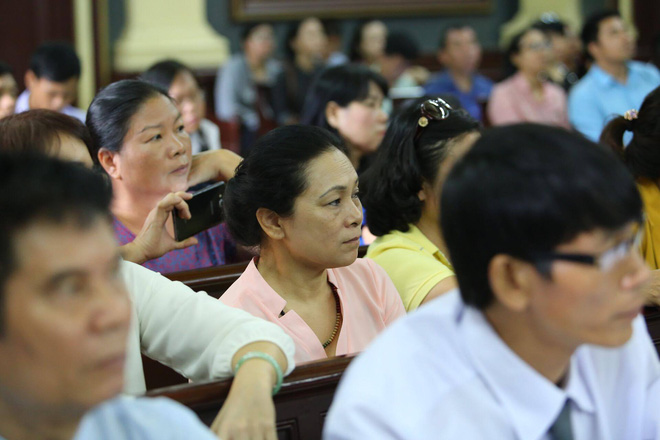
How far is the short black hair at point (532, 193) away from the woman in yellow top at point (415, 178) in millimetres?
1137

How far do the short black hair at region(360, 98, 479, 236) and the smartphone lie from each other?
451mm

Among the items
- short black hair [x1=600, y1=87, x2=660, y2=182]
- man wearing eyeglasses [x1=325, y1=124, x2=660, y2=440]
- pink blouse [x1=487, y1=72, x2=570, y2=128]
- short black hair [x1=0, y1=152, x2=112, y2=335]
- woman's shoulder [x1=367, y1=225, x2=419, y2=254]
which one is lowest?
pink blouse [x1=487, y1=72, x2=570, y2=128]

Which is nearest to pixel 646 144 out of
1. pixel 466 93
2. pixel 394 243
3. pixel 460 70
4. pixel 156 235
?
pixel 394 243

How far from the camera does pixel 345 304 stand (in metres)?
1.93

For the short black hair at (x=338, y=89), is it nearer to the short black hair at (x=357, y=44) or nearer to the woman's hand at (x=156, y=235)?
the woman's hand at (x=156, y=235)

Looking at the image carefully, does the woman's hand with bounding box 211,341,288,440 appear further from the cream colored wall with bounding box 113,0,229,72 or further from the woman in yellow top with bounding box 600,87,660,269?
the cream colored wall with bounding box 113,0,229,72

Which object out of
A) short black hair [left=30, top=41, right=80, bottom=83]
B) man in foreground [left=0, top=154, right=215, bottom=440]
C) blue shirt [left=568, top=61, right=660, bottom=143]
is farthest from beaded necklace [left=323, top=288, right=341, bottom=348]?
blue shirt [left=568, top=61, right=660, bottom=143]

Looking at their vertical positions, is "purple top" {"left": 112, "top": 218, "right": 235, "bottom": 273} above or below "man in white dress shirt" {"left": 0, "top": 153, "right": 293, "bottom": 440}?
below

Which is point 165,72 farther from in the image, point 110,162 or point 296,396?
point 296,396

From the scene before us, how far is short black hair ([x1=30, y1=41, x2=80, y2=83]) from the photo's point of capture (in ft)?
13.8

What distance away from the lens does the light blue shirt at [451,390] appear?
1024 mm

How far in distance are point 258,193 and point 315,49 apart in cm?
503

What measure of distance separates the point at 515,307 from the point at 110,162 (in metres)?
1.77

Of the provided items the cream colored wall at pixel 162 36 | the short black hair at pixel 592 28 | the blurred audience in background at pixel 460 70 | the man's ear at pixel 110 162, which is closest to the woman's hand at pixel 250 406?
the man's ear at pixel 110 162
